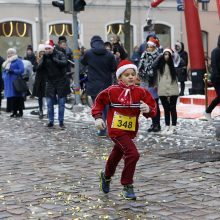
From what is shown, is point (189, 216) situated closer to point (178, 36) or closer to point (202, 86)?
point (202, 86)

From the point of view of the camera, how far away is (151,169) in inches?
306

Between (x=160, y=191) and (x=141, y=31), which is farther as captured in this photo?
(x=141, y=31)

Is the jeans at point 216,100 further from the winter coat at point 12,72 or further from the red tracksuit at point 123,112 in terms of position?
the red tracksuit at point 123,112

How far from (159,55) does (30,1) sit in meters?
21.2

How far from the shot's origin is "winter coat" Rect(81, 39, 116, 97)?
11.4m

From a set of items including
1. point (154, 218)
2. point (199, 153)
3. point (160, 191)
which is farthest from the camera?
point (199, 153)

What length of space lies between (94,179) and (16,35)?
984 inches

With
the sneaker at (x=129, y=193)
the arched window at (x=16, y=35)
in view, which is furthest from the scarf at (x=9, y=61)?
the arched window at (x=16, y=35)

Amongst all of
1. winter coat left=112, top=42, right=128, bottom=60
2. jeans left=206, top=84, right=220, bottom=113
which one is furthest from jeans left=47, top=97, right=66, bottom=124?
winter coat left=112, top=42, right=128, bottom=60

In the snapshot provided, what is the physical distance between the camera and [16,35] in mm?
31312

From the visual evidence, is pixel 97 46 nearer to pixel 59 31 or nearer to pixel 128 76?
pixel 128 76

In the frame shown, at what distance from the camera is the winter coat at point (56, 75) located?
40.9 feet

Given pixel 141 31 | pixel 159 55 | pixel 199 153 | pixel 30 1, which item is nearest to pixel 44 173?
pixel 199 153

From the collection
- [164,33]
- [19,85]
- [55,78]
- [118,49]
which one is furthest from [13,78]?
[164,33]
